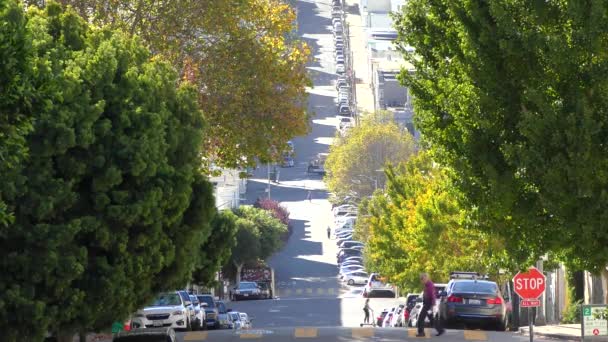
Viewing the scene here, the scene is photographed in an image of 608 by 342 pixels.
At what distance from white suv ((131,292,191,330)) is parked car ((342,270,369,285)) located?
63.4 meters

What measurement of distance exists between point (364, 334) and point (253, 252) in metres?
67.3

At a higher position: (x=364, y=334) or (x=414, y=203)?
(x=414, y=203)

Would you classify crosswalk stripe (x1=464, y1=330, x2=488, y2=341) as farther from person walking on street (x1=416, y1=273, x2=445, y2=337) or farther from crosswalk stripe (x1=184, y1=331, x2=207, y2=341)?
crosswalk stripe (x1=184, y1=331, x2=207, y2=341)

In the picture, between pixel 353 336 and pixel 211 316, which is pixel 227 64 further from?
pixel 211 316

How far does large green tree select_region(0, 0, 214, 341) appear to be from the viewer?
2719 centimetres

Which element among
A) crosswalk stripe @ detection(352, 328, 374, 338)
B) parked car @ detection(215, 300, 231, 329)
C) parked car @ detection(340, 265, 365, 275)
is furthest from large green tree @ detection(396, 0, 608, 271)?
parked car @ detection(340, 265, 365, 275)

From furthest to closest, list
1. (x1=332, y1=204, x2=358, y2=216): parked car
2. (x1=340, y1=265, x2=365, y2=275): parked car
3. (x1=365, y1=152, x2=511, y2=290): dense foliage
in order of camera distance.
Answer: (x1=332, y1=204, x2=358, y2=216): parked car → (x1=340, y1=265, x2=365, y2=275): parked car → (x1=365, y1=152, x2=511, y2=290): dense foliage

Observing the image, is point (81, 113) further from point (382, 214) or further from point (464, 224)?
point (382, 214)

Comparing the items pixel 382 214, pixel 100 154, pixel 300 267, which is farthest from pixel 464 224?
pixel 300 267

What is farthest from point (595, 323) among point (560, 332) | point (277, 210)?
point (277, 210)

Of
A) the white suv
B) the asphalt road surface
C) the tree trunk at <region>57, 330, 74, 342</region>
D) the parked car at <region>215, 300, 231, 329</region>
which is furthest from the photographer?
the parked car at <region>215, 300, 231, 329</region>

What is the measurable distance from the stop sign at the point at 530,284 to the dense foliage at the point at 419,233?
55.1 feet

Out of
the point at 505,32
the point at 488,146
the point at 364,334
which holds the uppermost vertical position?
the point at 505,32

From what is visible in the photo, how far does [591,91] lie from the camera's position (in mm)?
25125
